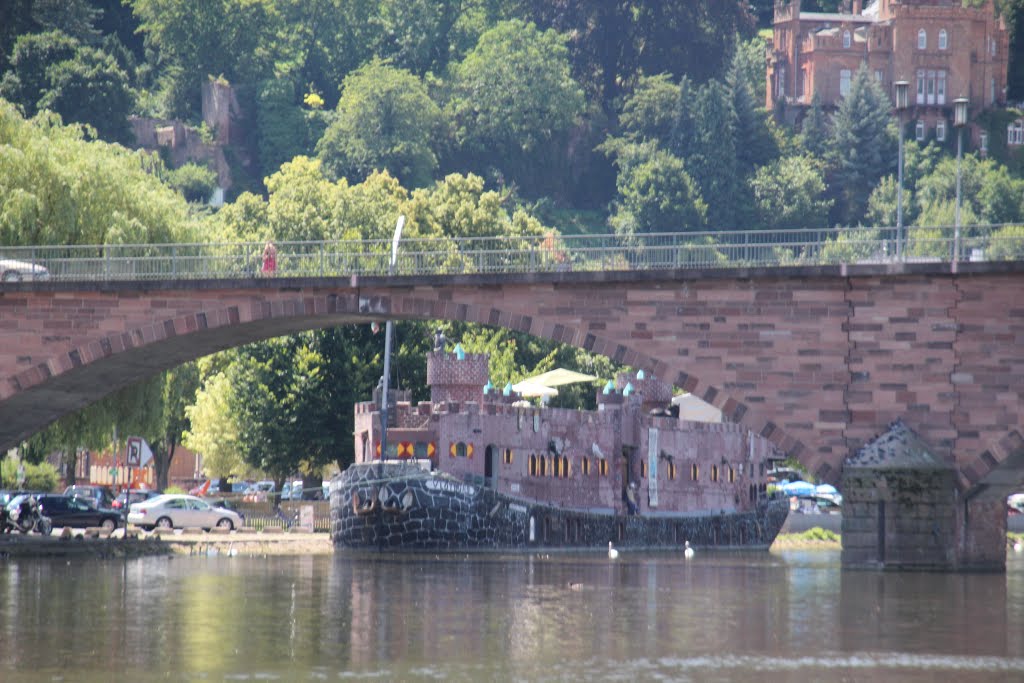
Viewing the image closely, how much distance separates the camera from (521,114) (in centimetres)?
18462

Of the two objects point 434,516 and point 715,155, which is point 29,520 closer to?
point 434,516

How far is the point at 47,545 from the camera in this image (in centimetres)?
6303

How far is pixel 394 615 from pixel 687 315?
15.1m

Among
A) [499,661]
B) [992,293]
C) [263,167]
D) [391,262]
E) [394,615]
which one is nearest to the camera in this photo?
[499,661]

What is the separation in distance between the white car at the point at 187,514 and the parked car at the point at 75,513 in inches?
122

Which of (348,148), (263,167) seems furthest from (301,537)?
(263,167)

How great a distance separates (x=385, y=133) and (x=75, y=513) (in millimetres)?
108421

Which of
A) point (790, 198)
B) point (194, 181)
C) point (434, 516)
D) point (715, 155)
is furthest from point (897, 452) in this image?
point (715, 155)

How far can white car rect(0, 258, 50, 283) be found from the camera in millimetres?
62812

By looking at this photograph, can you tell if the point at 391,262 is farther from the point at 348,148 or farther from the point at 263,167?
the point at 263,167

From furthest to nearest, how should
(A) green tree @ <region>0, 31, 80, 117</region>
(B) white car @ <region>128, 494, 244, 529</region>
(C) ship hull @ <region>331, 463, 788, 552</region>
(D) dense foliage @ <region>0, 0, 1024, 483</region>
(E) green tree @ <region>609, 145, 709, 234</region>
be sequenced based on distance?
(E) green tree @ <region>609, 145, 709, 234</region>, (D) dense foliage @ <region>0, 0, 1024, 483</region>, (A) green tree @ <region>0, 31, 80, 117</region>, (B) white car @ <region>128, 494, 244, 529</region>, (C) ship hull @ <region>331, 463, 788, 552</region>

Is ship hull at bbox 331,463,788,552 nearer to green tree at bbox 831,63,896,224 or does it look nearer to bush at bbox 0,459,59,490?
bush at bbox 0,459,59,490

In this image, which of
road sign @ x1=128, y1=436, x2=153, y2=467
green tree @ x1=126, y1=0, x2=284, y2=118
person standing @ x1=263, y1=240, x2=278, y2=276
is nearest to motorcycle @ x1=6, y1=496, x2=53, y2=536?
road sign @ x1=128, y1=436, x2=153, y2=467

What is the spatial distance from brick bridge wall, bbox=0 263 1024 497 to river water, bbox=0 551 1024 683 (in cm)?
426
